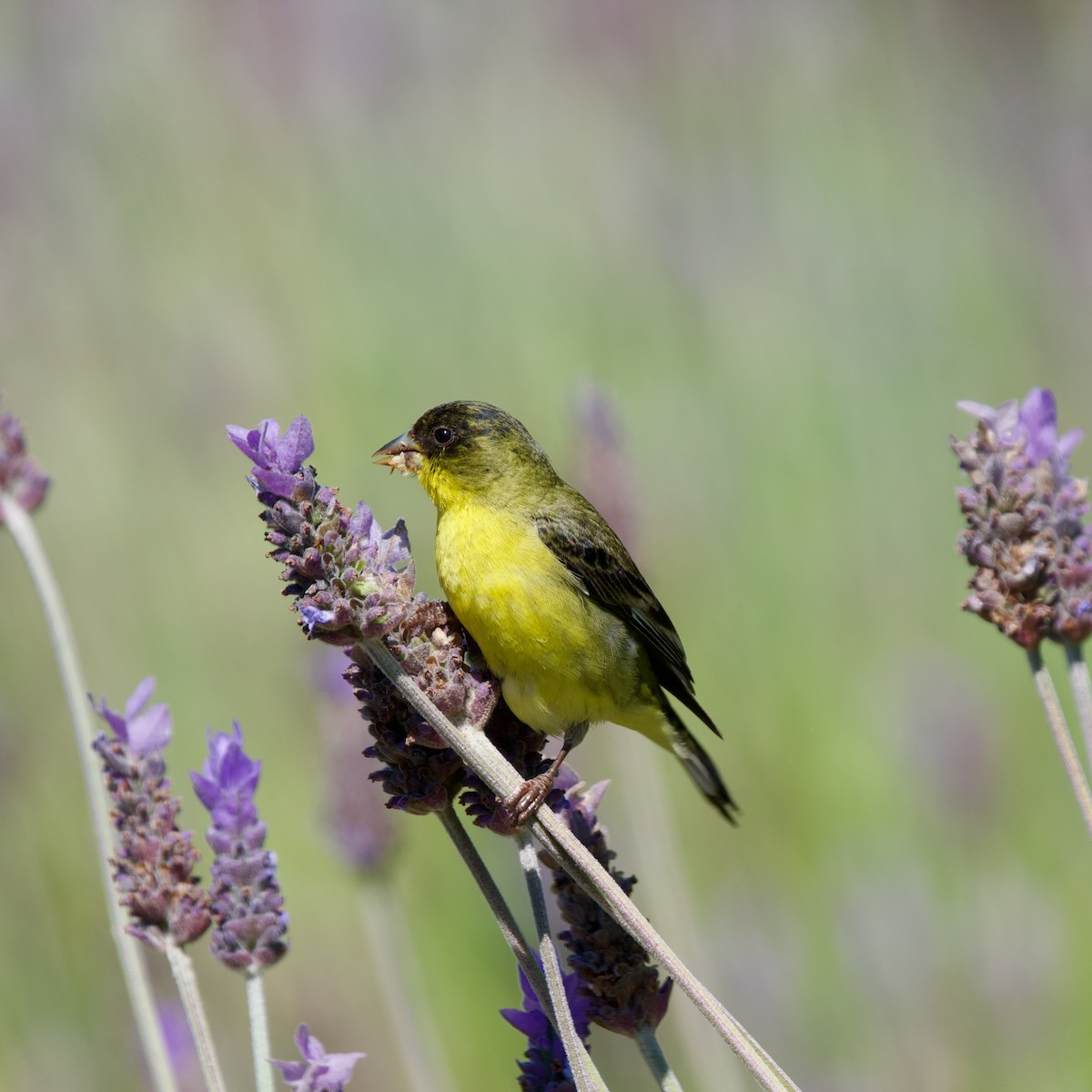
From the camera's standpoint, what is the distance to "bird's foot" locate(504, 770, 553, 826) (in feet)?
5.15

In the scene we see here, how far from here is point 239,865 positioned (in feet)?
6.01

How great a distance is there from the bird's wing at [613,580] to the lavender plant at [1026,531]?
3.76 ft

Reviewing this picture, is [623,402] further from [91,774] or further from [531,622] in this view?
[91,774]

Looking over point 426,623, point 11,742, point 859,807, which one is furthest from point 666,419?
point 426,623

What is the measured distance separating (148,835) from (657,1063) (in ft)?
2.50

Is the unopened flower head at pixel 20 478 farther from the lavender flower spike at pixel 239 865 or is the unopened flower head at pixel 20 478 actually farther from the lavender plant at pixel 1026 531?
the lavender plant at pixel 1026 531

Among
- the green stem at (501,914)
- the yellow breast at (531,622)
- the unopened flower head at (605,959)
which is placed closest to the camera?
the green stem at (501,914)

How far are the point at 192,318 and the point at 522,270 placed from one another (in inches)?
72.3

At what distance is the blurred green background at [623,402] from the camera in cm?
448

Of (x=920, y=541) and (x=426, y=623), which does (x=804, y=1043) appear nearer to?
(x=920, y=541)

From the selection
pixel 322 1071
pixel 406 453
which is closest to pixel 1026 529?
pixel 322 1071

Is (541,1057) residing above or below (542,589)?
below

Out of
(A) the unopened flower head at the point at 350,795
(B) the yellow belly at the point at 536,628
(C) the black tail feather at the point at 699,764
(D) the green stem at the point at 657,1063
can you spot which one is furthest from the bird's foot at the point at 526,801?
(A) the unopened flower head at the point at 350,795

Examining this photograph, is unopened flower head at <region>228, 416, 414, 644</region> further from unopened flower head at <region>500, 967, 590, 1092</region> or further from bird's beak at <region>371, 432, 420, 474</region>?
bird's beak at <region>371, 432, 420, 474</region>
